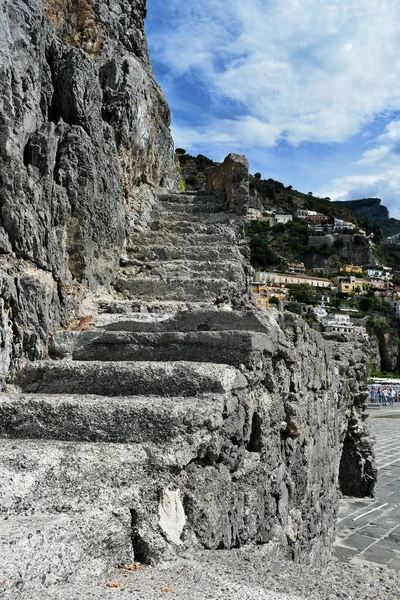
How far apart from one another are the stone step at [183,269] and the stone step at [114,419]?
2913mm

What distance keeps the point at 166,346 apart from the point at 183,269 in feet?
7.40

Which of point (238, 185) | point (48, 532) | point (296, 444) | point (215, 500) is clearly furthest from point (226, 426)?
point (238, 185)

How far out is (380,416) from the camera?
57.7 feet

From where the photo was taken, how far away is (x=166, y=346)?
3588 millimetres

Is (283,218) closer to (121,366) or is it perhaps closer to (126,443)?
(121,366)

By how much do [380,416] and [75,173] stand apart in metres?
15.8

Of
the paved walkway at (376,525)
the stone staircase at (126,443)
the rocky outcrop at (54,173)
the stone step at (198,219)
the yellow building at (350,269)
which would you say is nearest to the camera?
the stone staircase at (126,443)

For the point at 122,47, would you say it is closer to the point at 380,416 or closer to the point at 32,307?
the point at 32,307

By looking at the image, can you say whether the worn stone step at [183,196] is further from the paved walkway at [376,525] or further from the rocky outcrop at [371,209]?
the rocky outcrop at [371,209]

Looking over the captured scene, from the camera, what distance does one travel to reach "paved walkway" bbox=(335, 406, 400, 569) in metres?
5.56

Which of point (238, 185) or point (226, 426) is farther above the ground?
point (238, 185)

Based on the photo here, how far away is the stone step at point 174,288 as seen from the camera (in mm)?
5309

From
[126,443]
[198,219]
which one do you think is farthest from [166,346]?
[198,219]

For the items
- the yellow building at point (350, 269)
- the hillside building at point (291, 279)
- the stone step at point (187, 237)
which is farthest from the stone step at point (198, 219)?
the yellow building at point (350, 269)
